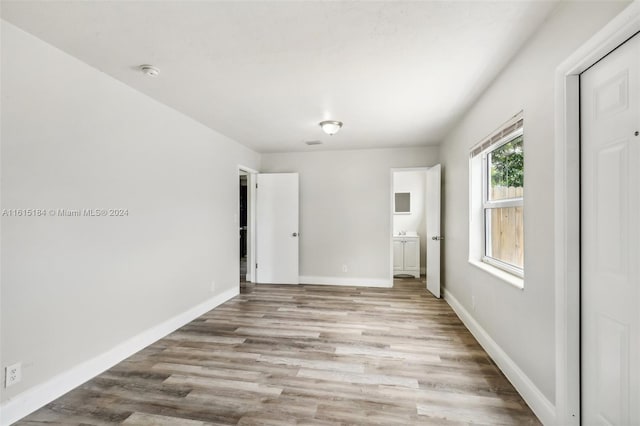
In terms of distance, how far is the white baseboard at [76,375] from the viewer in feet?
6.17

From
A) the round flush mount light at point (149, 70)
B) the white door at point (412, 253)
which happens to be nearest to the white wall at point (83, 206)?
the round flush mount light at point (149, 70)

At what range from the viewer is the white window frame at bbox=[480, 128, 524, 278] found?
245cm

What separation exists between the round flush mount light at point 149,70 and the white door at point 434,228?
3.87 metres

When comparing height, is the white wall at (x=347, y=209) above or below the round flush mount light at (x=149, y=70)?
below

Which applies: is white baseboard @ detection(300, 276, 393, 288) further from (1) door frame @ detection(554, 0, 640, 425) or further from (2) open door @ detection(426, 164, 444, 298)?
(1) door frame @ detection(554, 0, 640, 425)

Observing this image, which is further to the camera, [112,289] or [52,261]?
[112,289]

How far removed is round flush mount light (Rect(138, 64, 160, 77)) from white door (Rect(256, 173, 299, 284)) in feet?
10.5

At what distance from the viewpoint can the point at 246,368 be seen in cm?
255

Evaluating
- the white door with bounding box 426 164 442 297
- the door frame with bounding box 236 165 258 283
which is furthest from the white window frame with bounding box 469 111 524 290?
the door frame with bounding box 236 165 258 283

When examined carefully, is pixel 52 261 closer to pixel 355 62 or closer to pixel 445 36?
pixel 355 62

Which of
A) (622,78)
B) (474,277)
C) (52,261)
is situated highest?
(622,78)

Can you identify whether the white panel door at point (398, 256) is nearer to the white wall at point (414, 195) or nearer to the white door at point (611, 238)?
the white wall at point (414, 195)

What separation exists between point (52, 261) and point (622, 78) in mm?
3440

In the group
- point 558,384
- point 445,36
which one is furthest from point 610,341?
point 445,36
